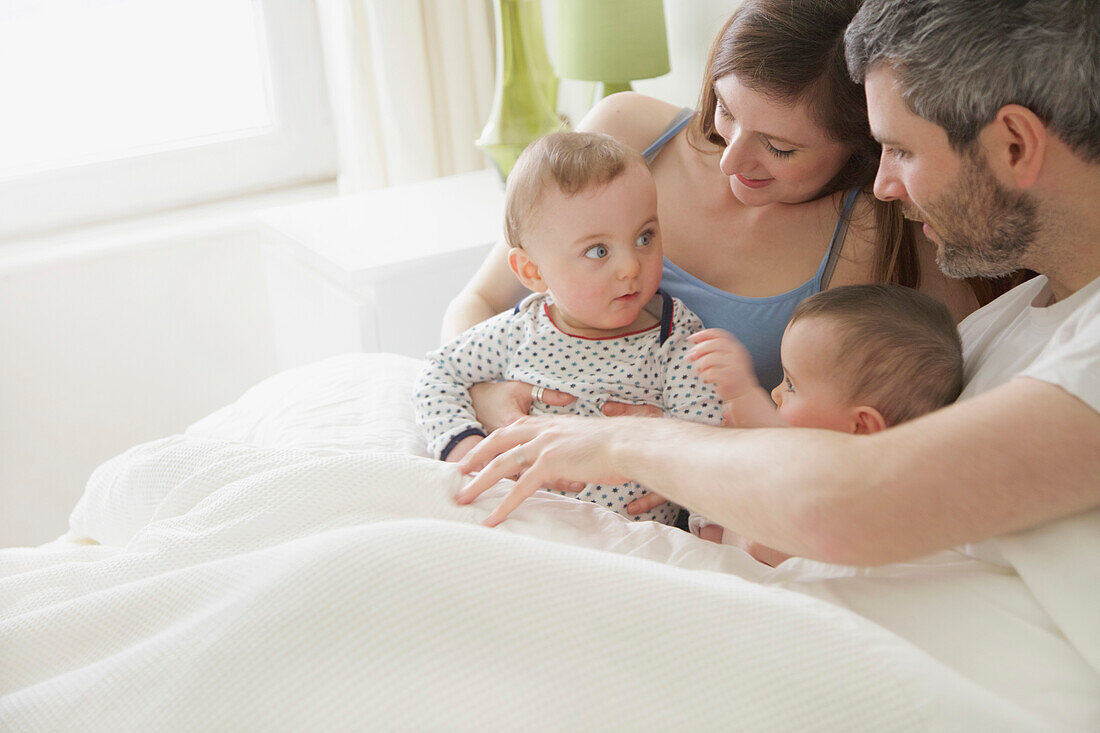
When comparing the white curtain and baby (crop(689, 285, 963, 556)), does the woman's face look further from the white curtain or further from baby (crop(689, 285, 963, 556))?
the white curtain

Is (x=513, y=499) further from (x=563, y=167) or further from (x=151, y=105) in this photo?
(x=151, y=105)

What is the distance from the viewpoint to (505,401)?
1403 millimetres

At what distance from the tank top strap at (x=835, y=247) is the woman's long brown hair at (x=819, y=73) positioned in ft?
0.17

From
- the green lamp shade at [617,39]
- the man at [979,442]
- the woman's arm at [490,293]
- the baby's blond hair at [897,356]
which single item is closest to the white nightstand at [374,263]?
the woman's arm at [490,293]

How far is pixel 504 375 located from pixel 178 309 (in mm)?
1655

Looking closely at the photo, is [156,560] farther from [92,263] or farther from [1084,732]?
[92,263]

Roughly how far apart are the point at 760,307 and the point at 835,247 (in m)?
0.14

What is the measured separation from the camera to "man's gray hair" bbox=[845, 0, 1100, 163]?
88cm

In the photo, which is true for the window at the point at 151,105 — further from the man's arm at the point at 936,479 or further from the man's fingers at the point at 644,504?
the man's arm at the point at 936,479

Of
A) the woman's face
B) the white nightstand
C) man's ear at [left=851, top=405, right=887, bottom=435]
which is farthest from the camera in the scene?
the white nightstand

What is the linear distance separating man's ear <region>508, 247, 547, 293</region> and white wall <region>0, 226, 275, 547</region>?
5.28ft

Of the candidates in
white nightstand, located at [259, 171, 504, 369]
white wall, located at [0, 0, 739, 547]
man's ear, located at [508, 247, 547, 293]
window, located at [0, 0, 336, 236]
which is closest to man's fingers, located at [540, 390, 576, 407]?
man's ear, located at [508, 247, 547, 293]

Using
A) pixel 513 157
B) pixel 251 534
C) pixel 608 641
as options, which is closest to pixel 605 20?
pixel 513 157

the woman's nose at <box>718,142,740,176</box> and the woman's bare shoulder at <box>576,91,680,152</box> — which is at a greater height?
the woman's bare shoulder at <box>576,91,680,152</box>
